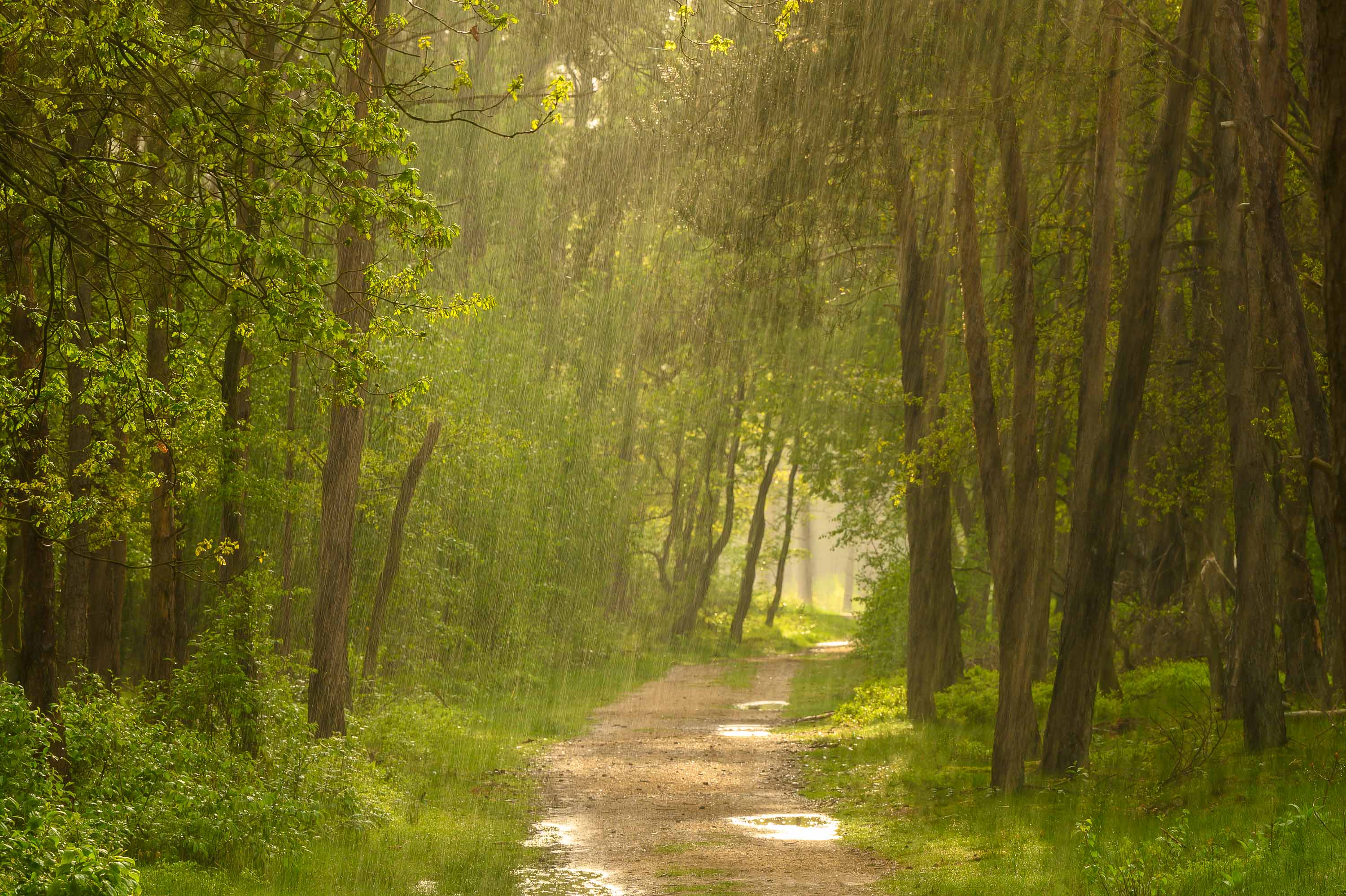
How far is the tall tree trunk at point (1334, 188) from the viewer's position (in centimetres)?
546

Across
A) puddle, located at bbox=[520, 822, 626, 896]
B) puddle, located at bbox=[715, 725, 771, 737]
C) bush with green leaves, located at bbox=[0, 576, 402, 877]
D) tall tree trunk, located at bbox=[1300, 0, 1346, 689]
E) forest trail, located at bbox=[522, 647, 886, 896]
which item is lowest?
puddle, located at bbox=[715, 725, 771, 737]

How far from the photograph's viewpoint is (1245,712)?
41.2 ft

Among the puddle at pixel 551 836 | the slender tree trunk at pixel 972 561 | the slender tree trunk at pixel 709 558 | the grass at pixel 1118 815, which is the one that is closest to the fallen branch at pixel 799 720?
the grass at pixel 1118 815

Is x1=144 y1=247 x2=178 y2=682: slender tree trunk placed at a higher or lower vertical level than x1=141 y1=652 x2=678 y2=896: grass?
higher

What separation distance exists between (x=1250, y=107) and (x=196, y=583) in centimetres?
1672

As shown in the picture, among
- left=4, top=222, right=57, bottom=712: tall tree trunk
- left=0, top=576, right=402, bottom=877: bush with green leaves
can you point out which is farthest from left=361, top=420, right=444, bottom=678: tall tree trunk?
left=4, top=222, right=57, bottom=712: tall tree trunk

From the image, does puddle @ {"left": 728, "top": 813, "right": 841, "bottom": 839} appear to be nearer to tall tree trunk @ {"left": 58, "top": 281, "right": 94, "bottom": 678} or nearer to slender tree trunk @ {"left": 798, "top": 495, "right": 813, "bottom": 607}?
tall tree trunk @ {"left": 58, "top": 281, "right": 94, "bottom": 678}

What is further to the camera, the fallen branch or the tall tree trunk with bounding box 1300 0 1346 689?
the fallen branch

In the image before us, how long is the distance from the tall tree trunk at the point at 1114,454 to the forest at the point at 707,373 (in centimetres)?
6

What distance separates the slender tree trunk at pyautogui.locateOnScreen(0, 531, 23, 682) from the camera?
11.4 m

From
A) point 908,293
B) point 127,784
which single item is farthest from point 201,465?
point 908,293

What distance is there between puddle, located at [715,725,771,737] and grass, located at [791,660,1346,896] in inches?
148

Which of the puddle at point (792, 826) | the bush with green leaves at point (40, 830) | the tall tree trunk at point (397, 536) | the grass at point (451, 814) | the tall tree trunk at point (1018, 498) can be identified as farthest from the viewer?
the tall tree trunk at point (397, 536)

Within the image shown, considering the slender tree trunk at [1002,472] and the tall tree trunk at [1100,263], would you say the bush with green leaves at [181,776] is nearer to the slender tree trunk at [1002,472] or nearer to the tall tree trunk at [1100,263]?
the slender tree trunk at [1002,472]
